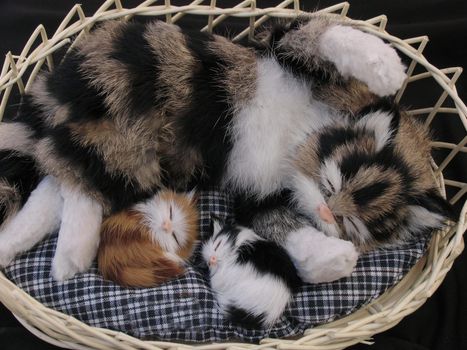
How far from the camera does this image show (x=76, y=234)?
1.12m

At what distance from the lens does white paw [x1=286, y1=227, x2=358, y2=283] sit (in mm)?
1057

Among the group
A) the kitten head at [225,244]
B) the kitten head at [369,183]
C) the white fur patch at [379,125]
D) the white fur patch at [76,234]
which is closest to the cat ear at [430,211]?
the kitten head at [369,183]

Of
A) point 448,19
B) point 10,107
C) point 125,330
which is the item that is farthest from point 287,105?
point 448,19

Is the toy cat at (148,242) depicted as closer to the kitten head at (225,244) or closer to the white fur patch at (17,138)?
the kitten head at (225,244)

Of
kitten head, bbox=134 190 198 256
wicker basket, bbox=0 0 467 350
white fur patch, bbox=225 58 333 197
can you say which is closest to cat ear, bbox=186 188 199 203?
kitten head, bbox=134 190 198 256

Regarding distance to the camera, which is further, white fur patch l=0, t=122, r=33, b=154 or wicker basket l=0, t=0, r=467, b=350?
white fur patch l=0, t=122, r=33, b=154

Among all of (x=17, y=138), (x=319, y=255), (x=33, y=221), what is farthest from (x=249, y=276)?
(x=17, y=138)

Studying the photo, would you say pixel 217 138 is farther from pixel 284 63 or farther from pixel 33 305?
pixel 33 305

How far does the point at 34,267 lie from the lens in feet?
3.76

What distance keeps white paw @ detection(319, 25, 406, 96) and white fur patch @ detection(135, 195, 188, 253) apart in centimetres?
50

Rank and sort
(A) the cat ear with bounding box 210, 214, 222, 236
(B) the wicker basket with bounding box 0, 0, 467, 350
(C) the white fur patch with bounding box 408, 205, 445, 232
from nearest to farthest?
1. (B) the wicker basket with bounding box 0, 0, 467, 350
2. (C) the white fur patch with bounding box 408, 205, 445, 232
3. (A) the cat ear with bounding box 210, 214, 222, 236

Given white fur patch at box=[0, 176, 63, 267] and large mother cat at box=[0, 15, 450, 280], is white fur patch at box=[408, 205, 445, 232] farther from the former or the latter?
white fur patch at box=[0, 176, 63, 267]

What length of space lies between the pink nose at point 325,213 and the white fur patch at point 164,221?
0.33 meters

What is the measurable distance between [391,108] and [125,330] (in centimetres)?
77
